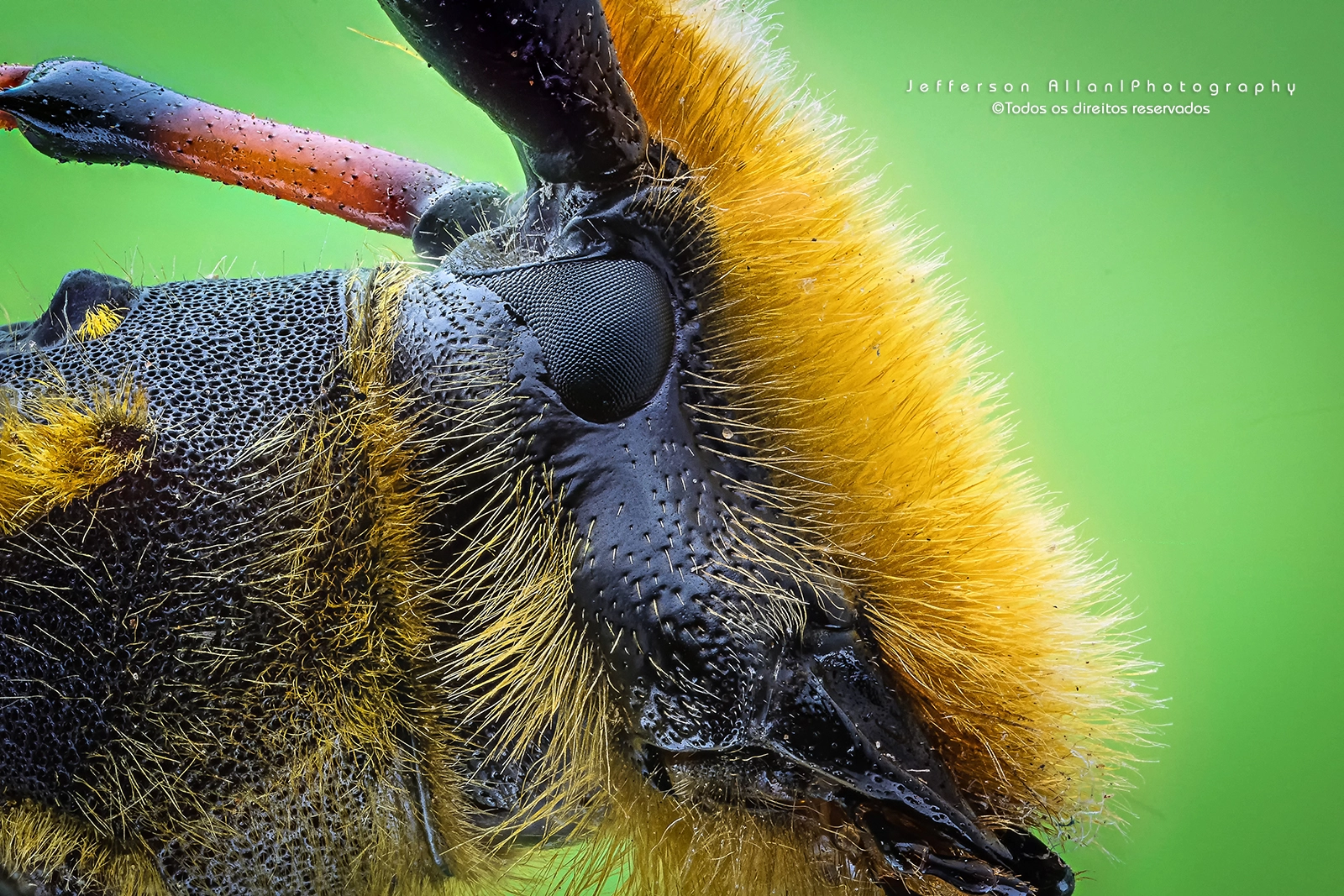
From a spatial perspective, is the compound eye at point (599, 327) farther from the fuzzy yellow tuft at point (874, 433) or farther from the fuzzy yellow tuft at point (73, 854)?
the fuzzy yellow tuft at point (73, 854)

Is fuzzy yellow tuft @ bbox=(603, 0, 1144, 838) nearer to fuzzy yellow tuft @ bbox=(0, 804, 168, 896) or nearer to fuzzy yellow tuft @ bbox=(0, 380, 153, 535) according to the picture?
fuzzy yellow tuft @ bbox=(0, 380, 153, 535)

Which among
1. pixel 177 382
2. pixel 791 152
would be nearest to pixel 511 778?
pixel 177 382

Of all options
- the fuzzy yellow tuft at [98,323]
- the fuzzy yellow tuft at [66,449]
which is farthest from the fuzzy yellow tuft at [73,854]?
the fuzzy yellow tuft at [98,323]

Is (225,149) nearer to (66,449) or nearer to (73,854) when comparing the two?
(66,449)

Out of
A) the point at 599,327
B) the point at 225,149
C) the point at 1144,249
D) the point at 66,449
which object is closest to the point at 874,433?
the point at 599,327

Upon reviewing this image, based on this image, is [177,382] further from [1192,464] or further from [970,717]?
[1192,464]

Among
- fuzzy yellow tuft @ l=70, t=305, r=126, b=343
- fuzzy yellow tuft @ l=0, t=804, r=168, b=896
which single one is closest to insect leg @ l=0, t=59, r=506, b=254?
fuzzy yellow tuft @ l=70, t=305, r=126, b=343

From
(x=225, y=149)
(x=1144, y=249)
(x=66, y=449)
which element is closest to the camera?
(x=66, y=449)
